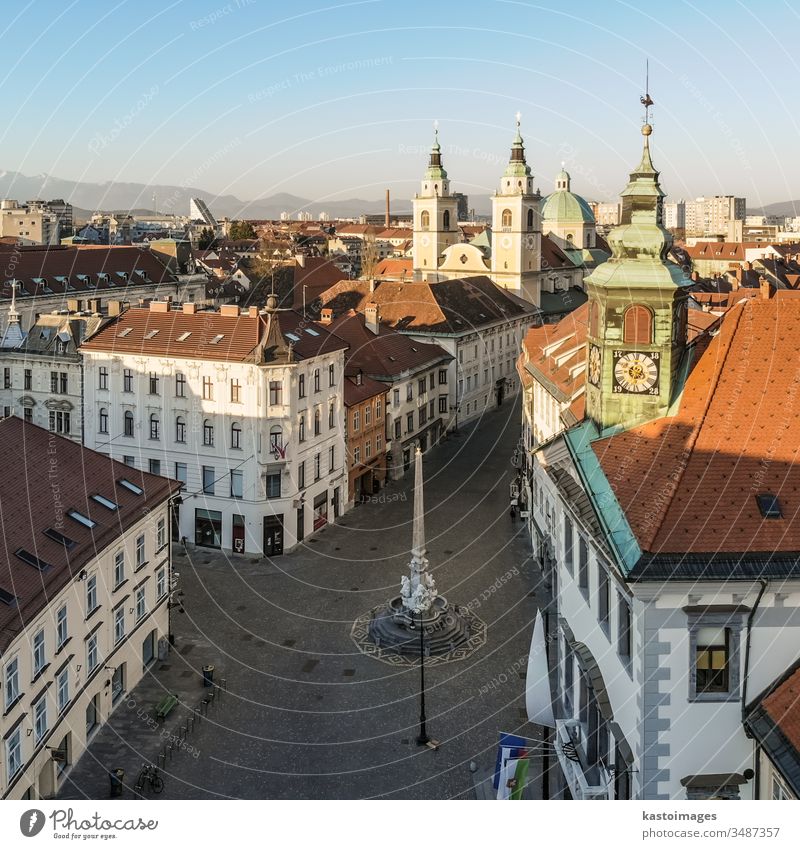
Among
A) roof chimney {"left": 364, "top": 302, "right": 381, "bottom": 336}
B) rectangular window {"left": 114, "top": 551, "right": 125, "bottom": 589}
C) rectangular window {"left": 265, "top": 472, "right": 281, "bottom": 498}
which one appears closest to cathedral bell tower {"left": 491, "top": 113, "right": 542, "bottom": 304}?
roof chimney {"left": 364, "top": 302, "right": 381, "bottom": 336}

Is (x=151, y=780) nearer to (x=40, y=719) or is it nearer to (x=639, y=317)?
(x=40, y=719)

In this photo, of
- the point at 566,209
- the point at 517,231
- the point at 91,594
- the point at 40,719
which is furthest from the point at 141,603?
the point at 566,209

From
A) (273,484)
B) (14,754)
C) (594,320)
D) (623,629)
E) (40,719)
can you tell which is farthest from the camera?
(273,484)

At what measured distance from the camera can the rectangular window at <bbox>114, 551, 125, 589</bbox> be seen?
31.3m

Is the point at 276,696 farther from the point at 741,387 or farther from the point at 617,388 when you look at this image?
the point at 741,387

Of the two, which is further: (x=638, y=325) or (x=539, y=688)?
(x=539, y=688)

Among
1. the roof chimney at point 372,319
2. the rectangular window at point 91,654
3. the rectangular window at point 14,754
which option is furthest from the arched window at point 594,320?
the roof chimney at point 372,319

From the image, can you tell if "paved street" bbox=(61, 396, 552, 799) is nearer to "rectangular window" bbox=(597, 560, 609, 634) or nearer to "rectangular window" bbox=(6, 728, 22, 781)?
"rectangular window" bbox=(6, 728, 22, 781)

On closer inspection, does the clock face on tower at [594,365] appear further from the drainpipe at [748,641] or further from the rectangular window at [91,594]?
the rectangular window at [91,594]

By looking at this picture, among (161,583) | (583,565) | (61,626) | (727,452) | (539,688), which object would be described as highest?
(727,452)

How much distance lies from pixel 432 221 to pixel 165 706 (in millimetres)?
75500

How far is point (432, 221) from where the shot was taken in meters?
101

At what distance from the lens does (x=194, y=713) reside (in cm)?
3162

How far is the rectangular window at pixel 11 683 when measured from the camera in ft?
76.1
